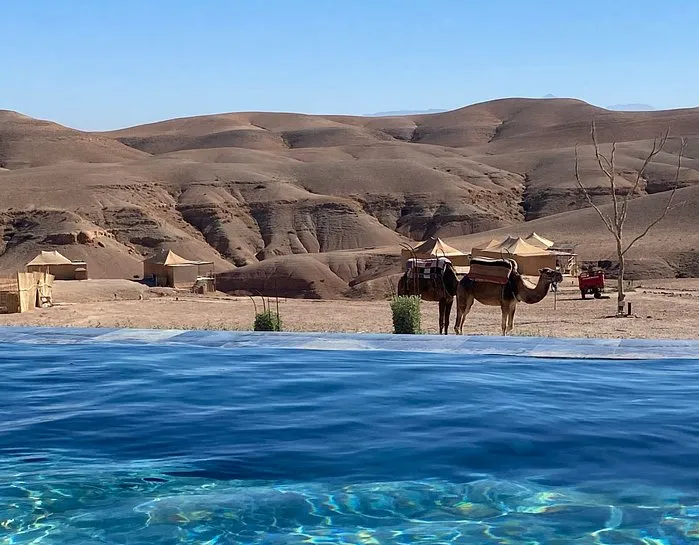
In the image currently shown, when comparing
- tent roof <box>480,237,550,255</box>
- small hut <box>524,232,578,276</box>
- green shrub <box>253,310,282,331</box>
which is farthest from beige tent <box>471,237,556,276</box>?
green shrub <box>253,310,282,331</box>

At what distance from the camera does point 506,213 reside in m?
70.9

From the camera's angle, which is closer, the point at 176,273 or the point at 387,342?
the point at 387,342

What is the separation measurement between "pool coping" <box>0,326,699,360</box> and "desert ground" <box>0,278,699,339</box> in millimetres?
8722

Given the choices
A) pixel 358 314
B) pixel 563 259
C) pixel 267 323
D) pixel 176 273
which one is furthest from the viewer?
pixel 176 273

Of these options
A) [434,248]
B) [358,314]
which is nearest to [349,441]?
[358,314]

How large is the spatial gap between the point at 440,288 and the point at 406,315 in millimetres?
3038

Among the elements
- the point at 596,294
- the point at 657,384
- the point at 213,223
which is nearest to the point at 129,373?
the point at 657,384

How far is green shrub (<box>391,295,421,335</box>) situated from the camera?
593 inches

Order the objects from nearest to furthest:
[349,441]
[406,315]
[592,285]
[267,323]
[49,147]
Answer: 1. [349,441]
2. [406,315]
3. [267,323]
4. [592,285]
5. [49,147]

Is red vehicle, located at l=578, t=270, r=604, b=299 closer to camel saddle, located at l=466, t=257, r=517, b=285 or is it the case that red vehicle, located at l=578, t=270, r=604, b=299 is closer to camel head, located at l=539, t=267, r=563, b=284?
camel saddle, located at l=466, t=257, r=517, b=285

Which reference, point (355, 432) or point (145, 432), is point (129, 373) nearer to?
point (145, 432)

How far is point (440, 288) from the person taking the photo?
59.1ft

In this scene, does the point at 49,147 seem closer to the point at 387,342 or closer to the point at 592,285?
the point at 592,285

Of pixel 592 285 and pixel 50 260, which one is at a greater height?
pixel 50 260
